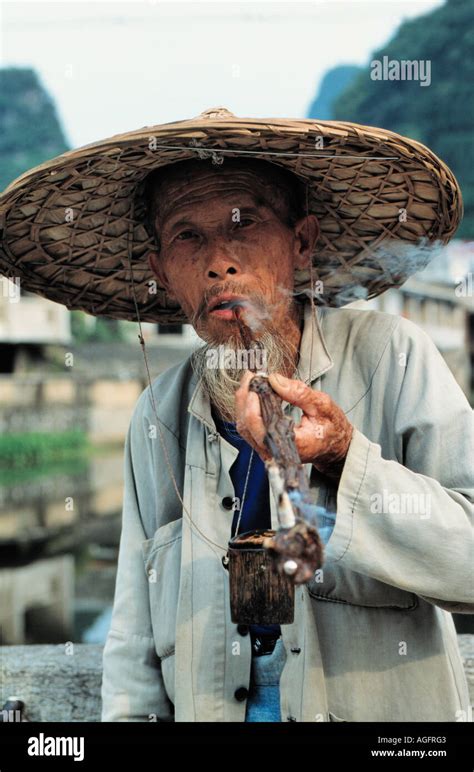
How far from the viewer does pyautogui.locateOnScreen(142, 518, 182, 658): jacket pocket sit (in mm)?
1774

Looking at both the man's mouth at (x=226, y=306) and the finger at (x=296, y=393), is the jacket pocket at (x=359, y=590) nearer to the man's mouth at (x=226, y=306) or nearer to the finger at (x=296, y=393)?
the finger at (x=296, y=393)

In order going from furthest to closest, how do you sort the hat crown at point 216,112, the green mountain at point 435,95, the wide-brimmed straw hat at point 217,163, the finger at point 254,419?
the green mountain at point 435,95
the hat crown at point 216,112
the wide-brimmed straw hat at point 217,163
the finger at point 254,419

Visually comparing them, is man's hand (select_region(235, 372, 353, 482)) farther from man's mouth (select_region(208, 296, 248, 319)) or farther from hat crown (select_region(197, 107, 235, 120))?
hat crown (select_region(197, 107, 235, 120))

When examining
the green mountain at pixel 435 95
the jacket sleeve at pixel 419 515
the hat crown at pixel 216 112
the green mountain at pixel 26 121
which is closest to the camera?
the jacket sleeve at pixel 419 515

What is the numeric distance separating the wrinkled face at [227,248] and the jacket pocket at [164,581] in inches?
17.8

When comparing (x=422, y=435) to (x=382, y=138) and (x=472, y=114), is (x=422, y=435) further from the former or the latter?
(x=472, y=114)

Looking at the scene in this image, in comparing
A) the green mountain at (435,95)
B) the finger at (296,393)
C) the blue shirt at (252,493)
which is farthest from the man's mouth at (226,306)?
the green mountain at (435,95)

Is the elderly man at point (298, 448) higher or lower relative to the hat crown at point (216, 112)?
lower

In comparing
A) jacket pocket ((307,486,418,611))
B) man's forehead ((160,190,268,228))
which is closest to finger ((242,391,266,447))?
jacket pocket ((307,486,418,611))

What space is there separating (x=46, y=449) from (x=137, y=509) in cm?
1773

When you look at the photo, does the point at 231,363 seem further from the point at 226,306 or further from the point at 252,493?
the point at 252,493

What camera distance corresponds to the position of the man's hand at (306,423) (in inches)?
50.0

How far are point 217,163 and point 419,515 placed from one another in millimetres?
843

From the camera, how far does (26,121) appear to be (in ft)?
168
